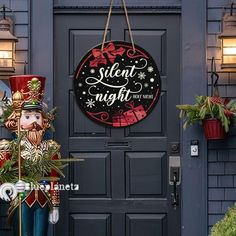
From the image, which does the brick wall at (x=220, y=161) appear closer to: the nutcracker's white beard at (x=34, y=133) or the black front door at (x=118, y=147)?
the black front door at (x=118, y=147)

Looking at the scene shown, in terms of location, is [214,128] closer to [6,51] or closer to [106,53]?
[106,53]

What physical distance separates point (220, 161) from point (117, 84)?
52.8 inches

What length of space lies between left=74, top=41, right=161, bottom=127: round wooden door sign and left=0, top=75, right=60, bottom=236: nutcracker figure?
2.27 feet

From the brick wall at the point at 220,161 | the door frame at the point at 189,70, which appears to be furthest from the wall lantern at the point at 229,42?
the door frame at the point at 189,70

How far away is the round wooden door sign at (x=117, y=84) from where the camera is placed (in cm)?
841

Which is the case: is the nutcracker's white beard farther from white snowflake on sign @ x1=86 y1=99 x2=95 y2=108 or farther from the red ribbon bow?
the red ribbon bow

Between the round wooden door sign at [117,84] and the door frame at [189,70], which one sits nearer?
the door frame at [189,70]

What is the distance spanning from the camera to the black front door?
331 inches

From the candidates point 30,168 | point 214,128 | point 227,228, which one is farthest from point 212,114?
point 227,228

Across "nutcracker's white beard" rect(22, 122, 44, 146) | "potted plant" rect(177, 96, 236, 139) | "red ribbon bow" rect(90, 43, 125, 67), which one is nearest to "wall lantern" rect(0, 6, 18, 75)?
"nutcracker's white beard" rect(22, 122, 44, 146)

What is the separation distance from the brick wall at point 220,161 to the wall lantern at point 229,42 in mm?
157

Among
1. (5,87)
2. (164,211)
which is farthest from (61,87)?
(164,211)

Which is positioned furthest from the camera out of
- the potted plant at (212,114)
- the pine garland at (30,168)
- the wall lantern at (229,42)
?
the wall lantern at (229,42)

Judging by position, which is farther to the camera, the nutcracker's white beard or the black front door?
the black front door
